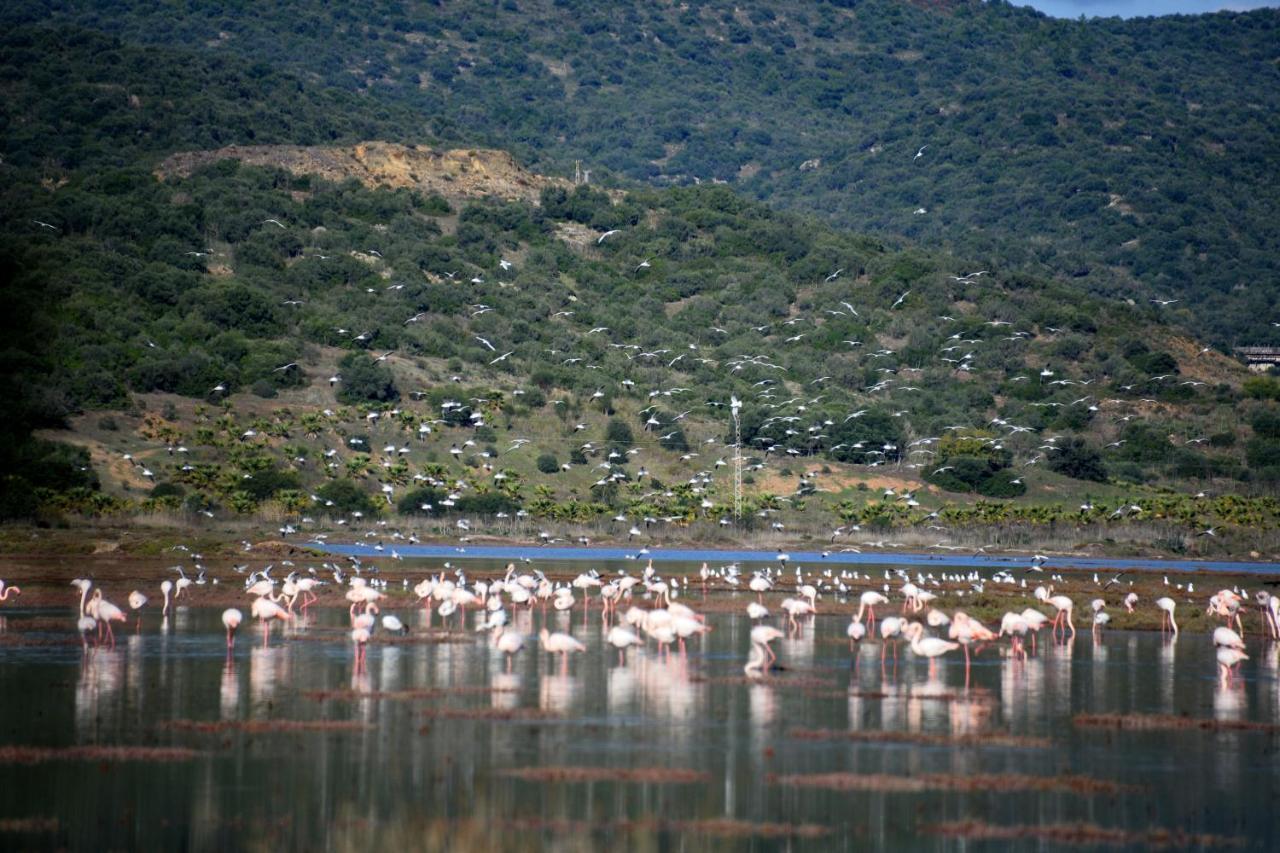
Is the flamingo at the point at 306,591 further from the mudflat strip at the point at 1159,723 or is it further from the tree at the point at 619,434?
the tree at the point at 619,434

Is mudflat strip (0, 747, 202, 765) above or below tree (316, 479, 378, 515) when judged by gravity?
below

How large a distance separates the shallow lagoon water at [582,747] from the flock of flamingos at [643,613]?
1.95 feet

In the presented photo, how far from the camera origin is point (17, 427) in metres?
65.9

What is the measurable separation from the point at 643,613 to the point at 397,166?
10788cm

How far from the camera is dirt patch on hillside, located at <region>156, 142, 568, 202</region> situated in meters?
131

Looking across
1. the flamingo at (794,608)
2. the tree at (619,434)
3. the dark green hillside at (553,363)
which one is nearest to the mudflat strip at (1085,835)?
the flamingo at (794,608)

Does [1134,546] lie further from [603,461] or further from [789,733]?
[789,733]

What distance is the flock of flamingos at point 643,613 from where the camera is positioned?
29.3 meters

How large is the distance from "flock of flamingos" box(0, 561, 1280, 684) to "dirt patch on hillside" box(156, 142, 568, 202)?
88334mm

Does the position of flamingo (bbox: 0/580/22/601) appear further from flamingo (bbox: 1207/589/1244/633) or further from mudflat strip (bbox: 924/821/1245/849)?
flamingo (bbox: 1207/589/1244/633)

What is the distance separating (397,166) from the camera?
136 m

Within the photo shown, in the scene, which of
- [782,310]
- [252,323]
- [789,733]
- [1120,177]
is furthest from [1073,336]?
[789,733]

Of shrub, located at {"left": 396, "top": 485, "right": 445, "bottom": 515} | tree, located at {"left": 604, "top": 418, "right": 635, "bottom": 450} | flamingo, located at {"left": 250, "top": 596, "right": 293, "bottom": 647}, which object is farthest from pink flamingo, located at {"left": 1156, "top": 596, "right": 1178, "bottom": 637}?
tree, located at {"left": 604, "top": 418, "right": 635, "bottom": 450}

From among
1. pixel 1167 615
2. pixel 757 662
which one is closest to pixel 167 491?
pixel 1167 615
